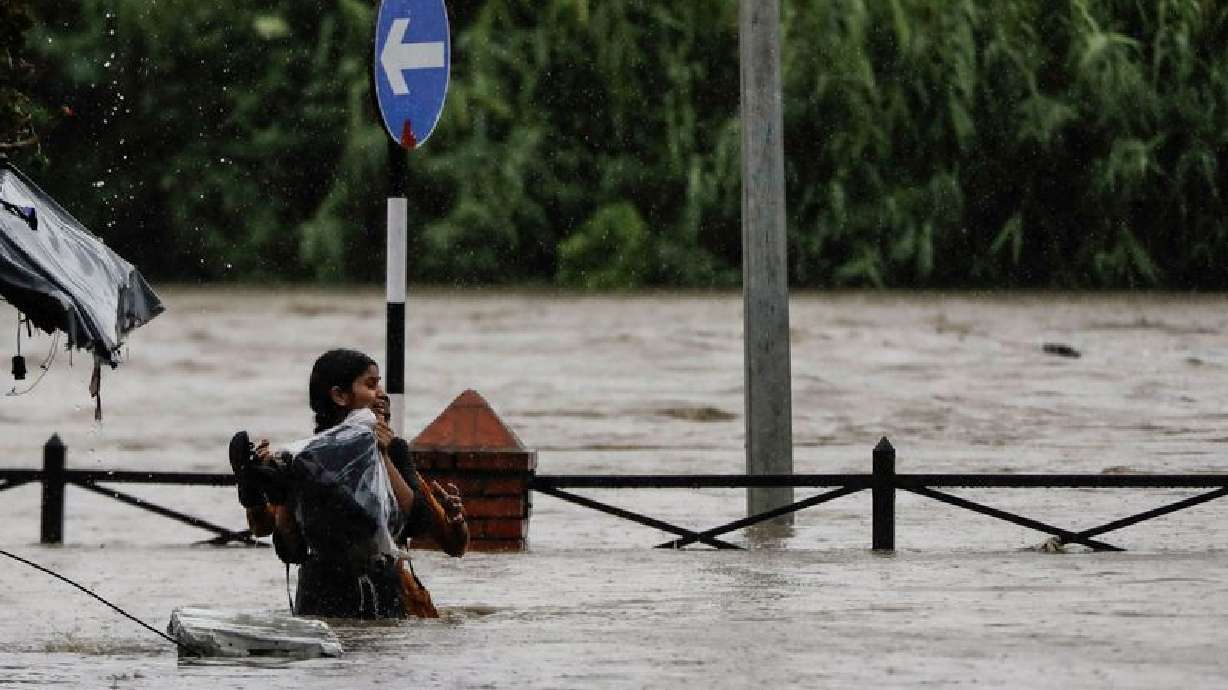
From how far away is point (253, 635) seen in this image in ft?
35.1

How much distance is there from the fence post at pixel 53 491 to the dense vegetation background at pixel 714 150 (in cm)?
2853

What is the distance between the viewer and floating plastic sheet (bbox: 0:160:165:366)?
9594 millimetres

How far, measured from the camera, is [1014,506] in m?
20.7

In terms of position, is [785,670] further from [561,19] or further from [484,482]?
[561,19]

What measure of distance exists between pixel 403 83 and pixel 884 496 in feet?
13.0

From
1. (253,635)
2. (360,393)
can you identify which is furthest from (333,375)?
(253,635)

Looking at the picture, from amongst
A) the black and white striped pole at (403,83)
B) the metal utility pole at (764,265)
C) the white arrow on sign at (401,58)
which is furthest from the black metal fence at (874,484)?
the white arrow on sign at (401,58)

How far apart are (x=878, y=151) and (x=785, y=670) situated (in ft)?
116

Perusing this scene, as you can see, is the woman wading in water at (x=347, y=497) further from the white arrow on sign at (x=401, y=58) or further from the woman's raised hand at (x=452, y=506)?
the white arrow on sign at (x=401, y=58)

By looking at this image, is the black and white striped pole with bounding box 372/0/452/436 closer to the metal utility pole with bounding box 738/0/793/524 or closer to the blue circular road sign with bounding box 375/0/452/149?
the blue circular road sign with bounding box 375/0/452/149

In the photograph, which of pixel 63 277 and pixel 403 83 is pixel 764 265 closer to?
pixel 403 83

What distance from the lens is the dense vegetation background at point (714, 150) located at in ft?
149

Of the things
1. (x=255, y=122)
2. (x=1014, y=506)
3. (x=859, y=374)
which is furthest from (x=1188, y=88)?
(x=1014, y=506)

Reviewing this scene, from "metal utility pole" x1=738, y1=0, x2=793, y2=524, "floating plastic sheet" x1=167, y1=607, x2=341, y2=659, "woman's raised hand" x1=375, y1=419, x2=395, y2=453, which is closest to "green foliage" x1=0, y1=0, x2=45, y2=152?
"woman's raised hand" x1=375, y1=419, x2=395, y2=453
